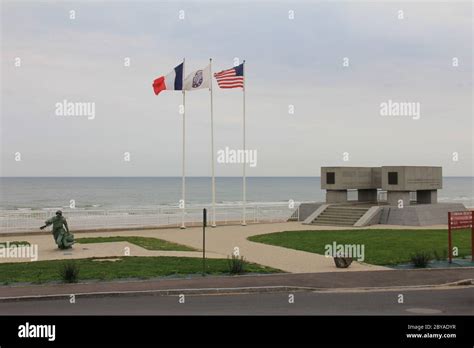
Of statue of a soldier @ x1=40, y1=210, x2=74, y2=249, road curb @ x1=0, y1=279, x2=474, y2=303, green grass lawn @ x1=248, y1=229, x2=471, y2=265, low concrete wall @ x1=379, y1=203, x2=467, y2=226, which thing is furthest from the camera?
low concrete wall @ x1=379, y1=203, x2=467, y2=226

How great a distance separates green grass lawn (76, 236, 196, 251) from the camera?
23547 mm

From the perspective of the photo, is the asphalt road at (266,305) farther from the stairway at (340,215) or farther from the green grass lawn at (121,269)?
the stairway at (340,215)

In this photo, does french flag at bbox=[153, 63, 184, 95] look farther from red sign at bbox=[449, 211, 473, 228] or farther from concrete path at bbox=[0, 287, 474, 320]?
concrete path at bbox=[0, 287, 474, 320]

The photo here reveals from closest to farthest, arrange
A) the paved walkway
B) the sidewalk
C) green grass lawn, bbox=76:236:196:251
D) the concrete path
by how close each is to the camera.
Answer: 1. the concrete path
2. the sidewalk
3. the paved walkway
4. green grass lawn, bbox=76:236:196:251

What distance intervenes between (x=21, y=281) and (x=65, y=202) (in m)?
80.9

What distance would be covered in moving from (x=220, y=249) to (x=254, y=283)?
324 inches

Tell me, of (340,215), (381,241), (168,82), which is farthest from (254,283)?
(340,215)

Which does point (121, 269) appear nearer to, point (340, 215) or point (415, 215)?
point (340, 215)

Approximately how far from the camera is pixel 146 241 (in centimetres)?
2606

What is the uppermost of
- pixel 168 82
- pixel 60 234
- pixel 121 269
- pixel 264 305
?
pixel 168 82

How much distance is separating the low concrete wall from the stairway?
1328 millimetres

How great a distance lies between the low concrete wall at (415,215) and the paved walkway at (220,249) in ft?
13.3

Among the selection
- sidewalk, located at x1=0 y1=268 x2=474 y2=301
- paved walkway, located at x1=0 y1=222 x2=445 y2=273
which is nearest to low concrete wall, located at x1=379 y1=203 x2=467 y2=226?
paved walkway, located at x1=0 y1=222 x2=445 y2=273
